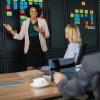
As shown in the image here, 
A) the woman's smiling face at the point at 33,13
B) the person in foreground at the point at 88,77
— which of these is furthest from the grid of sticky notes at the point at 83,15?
the person in foreground at the point at 88,77

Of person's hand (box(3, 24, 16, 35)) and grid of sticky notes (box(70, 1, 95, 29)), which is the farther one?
grid of sticky notes (box(70, 1, 95, 29))

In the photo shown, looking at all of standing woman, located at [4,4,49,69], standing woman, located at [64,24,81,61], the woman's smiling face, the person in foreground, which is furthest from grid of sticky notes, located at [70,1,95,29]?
the person in foreground

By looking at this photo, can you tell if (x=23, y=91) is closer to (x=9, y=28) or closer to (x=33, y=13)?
(x=9, y=28)

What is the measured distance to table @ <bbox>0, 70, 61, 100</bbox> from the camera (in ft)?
6.61

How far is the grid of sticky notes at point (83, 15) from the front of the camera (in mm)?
5371

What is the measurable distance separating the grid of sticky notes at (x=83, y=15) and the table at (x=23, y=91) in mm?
3039

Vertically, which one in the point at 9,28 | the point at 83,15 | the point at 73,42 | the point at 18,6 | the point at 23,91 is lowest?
the point at 23,91

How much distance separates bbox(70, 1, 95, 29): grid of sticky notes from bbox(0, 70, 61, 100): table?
9.97 feet

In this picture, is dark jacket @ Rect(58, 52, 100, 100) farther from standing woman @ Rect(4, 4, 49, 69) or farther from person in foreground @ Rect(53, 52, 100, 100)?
standing woman @ Rect(4, 4, 49, 69)

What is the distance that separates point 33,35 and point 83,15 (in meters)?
1.23

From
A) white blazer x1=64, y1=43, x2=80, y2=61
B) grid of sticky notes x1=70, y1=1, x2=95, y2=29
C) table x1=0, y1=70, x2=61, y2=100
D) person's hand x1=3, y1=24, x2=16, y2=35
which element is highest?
grid of sticky notes x1=70, y1=1, x2=95, y2=29

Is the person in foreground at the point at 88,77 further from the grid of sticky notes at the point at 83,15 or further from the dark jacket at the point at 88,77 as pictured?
the grid of sticky notes at the point at 83,15

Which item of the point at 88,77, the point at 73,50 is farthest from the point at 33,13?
the point at 88,77

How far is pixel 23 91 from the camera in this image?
7.11 ft
